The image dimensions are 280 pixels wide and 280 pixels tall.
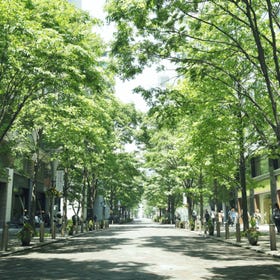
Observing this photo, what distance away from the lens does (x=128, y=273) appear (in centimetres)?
970

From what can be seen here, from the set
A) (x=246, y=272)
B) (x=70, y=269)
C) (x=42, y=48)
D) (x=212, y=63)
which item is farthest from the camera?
(x=212, y=63)

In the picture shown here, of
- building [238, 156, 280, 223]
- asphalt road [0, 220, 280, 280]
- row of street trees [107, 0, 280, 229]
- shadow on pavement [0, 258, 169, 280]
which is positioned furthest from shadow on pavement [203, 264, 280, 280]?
building [238, 156, 280, 223]

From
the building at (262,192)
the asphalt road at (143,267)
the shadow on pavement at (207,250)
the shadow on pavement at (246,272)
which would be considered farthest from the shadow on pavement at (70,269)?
the building at (262,192)

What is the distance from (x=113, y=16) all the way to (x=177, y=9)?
210 cm

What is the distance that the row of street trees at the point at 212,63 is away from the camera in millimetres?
12328

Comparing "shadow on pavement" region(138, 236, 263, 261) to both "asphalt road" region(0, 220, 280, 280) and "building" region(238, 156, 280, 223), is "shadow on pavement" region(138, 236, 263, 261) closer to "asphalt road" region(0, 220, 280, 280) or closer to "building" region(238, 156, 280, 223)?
"asphalt road" region(0, 220, 280, 280)

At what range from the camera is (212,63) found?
14719 mm

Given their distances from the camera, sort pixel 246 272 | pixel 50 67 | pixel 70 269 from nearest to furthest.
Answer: pixel 246 272
pixel 70 269
pixel 50 67

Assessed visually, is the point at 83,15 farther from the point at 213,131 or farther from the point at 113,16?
the point at 213,131

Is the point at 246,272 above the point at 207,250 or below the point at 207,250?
below

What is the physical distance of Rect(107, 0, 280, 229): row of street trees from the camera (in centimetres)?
1233

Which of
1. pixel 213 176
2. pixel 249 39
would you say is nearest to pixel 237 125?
pixel 249 39

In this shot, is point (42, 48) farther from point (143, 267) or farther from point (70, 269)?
point (143, 267)

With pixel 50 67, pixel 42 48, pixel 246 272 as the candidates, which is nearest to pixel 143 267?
pixel 246 272
